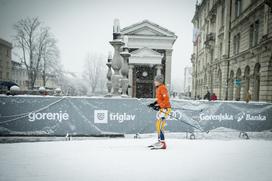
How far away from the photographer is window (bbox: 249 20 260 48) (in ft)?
68.5

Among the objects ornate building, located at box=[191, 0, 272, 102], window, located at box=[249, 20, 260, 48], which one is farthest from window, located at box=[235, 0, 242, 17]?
window, located at box=[249, 20, 260, 48]

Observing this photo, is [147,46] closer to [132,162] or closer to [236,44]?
[236,44]

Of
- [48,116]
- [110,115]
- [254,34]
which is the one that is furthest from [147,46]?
[48,116]

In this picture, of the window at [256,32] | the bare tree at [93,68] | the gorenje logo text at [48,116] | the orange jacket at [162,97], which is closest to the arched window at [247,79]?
the window at [256,32]

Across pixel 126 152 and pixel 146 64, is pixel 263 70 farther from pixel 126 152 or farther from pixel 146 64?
pixel 146 64

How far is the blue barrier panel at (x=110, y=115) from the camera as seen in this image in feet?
27.5

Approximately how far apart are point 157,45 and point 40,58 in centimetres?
2056

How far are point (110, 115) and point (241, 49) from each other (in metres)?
20.8

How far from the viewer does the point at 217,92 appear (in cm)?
3269

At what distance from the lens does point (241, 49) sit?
24.8 meters

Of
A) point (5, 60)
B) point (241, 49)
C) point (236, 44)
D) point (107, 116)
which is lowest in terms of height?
point (107, 116)

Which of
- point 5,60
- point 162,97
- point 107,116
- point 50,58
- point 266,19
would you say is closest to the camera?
point 162,97

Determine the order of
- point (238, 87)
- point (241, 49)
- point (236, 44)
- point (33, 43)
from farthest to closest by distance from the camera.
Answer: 1. point (33, 43)
2. point (236, 44)
3. point (238, 87)
4. point (241, 49)

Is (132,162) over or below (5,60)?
below
